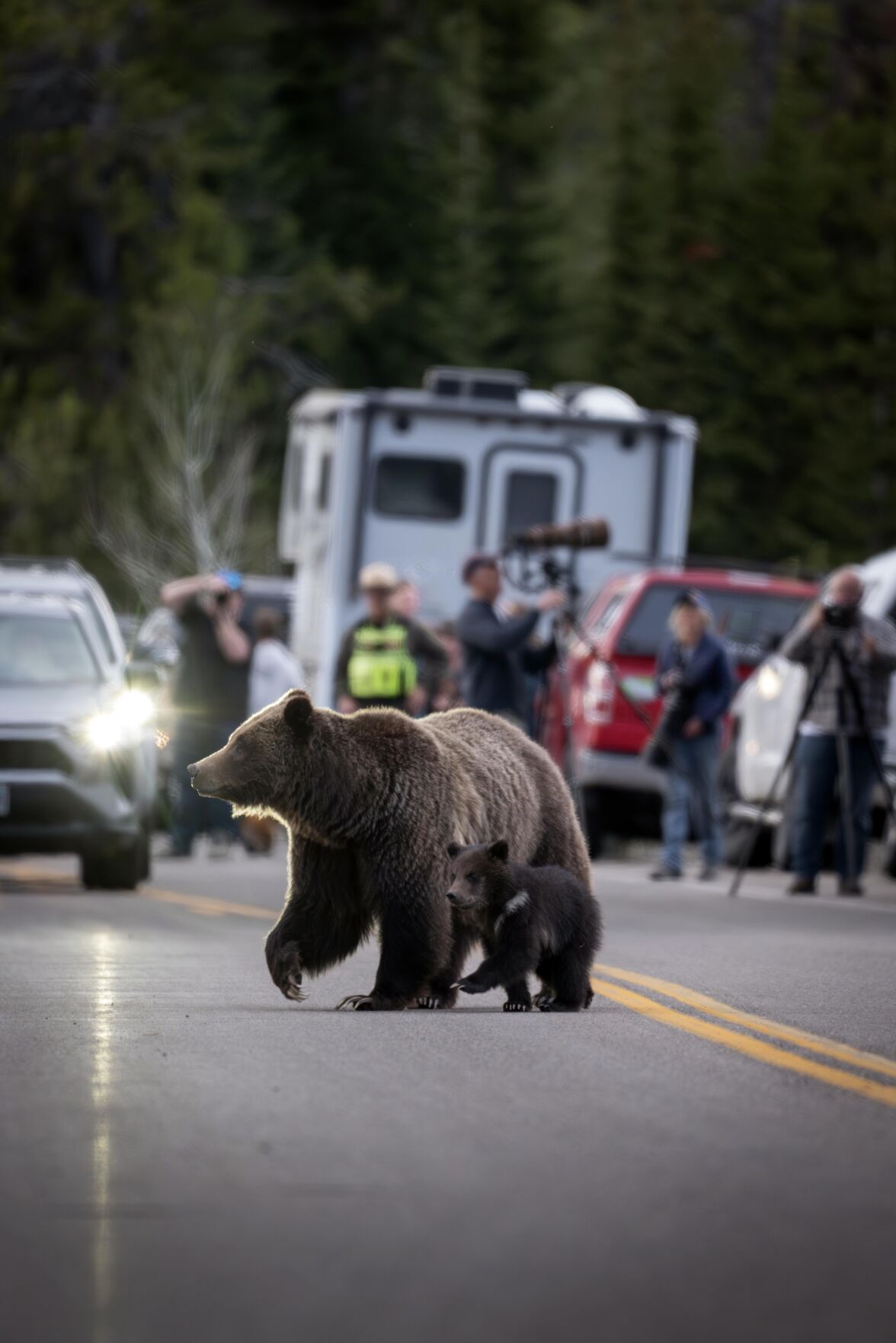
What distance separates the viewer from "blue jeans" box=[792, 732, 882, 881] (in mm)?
18312

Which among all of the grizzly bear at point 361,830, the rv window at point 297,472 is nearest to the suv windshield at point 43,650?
the grizzly bear at point 361,830

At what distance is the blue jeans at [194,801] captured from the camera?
21.3m

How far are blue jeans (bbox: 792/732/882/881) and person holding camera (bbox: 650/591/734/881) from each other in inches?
44.6

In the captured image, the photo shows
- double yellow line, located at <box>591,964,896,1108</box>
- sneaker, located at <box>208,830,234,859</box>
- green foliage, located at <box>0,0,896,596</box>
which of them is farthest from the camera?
green foliage, located at <box>0,0,896,596</box>

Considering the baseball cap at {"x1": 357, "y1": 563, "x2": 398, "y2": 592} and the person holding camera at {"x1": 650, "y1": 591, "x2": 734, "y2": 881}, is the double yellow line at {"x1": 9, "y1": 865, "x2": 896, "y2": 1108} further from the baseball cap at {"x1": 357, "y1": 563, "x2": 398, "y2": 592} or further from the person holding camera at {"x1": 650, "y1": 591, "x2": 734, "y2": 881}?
the person holding camera at {"x1": 650, "y1": 591, "x2": 734, "y2": 881}

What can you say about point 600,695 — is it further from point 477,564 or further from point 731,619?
point 477,564

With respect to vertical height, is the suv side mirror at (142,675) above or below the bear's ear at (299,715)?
above

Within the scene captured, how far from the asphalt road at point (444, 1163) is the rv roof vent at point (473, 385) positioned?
13.2m

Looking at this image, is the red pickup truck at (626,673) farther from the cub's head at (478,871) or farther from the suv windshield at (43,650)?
the cub's head at (478,871)

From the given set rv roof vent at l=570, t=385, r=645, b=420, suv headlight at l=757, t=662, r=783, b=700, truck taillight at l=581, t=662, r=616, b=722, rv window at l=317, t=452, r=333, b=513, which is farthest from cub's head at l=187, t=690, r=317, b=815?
rv window at l=317, t=452, r=333, b=513

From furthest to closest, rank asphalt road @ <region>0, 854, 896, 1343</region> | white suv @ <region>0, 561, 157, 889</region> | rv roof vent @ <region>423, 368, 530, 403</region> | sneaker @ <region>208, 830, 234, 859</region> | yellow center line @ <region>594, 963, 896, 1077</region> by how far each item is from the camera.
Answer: rv roof vent @ <region>423, 368, 530, 403</region> → sneaker @ <region>208, 830, 234, 859</region> → white suv @ <region>0, 561, 157, 889</region> → yellow center line @ <region>594, 963, 896, 1077</region> → asphalt road @ <region>0, 854, 896, 1343</region>

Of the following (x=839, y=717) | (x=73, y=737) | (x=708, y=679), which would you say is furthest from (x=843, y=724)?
(x=73, y=737)

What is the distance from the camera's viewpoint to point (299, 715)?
34.0 feet

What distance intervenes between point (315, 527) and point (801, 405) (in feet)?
137
